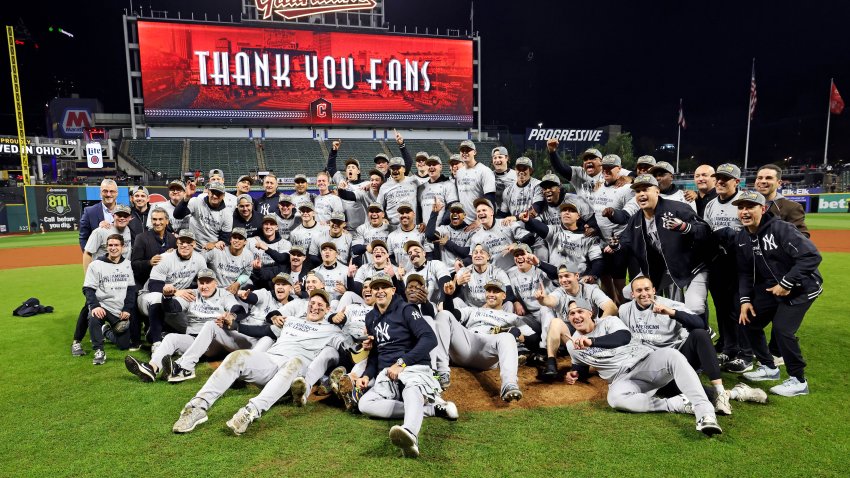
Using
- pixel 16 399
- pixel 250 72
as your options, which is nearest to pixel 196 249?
pixel 16 399

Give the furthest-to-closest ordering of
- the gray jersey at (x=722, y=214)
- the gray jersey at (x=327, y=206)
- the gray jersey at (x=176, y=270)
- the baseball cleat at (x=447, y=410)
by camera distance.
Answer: the gray jersey at (x=327, y=206)
the gray jersey at (x=176, y=270)
the gray jersey at (x=722, y=214)
the baseball cleat at (x=447, y=410)

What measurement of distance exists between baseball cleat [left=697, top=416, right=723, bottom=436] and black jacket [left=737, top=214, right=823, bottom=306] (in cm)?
189

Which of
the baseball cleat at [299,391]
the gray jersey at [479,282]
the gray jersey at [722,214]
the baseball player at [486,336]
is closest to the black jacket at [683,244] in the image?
the gray jersey at [722,214]

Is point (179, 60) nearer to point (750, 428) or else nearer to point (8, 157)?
point (8, 157)

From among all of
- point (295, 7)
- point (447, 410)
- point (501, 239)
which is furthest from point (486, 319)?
point (295, 7)

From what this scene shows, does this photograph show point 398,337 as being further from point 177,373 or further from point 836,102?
point 836,102

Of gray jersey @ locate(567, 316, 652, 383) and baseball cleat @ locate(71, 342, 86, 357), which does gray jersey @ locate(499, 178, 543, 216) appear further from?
baseball cleat @ locate(71, 342, 86, 357)

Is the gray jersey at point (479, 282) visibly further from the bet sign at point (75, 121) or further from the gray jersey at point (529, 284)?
the bet sign at point (75, 121)

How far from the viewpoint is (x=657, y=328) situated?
17.9ft

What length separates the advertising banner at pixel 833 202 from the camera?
3350cm

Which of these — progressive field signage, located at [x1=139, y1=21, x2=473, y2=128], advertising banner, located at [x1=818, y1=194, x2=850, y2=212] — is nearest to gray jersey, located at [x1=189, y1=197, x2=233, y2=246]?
progressive field signage, located at [x1=139, y1=21, x2=473, y2=128]

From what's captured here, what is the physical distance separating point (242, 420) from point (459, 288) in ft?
11.7

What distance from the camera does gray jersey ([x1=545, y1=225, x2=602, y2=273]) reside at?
7199 mm

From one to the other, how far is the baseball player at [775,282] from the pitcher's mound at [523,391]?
1883 mm
